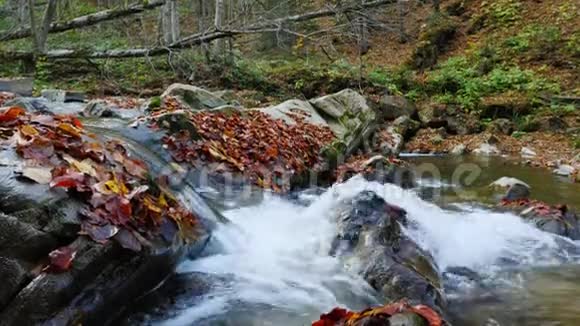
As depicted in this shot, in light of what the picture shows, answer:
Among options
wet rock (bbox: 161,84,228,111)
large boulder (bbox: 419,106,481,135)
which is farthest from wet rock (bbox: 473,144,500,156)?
wet rock (bbox: 161,84,228,111)

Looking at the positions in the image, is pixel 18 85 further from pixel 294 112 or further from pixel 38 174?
pixel 38 174

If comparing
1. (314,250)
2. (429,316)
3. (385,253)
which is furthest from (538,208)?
(429,316)

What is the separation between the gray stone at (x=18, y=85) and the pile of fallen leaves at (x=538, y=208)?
982 cm

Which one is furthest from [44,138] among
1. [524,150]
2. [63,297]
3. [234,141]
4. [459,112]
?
[459,112]

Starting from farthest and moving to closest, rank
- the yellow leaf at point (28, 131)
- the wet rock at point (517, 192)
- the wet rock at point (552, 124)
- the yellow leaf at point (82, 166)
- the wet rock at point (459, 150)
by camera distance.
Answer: the wet rock at point (552, 124) < the wet rock at point (459, 150) < the wet rock at point (517, 192) < the yellow leaf at point (28, 131) < the yellow leaf at point (82, 166)

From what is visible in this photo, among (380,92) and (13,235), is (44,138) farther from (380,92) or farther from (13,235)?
(380,92)

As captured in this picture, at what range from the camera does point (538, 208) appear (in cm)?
629

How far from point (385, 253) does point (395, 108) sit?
10.5 meters

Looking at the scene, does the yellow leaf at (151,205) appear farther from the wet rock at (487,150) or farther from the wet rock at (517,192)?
the wet rock at (487,150)

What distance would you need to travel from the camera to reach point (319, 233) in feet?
16.4

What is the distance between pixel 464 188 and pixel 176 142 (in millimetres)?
4895

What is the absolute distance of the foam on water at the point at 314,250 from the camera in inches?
152

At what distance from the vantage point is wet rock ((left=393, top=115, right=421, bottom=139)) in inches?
524

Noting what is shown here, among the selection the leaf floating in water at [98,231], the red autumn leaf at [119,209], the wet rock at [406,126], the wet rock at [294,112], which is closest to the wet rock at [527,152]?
the wet rock at [406,126]
